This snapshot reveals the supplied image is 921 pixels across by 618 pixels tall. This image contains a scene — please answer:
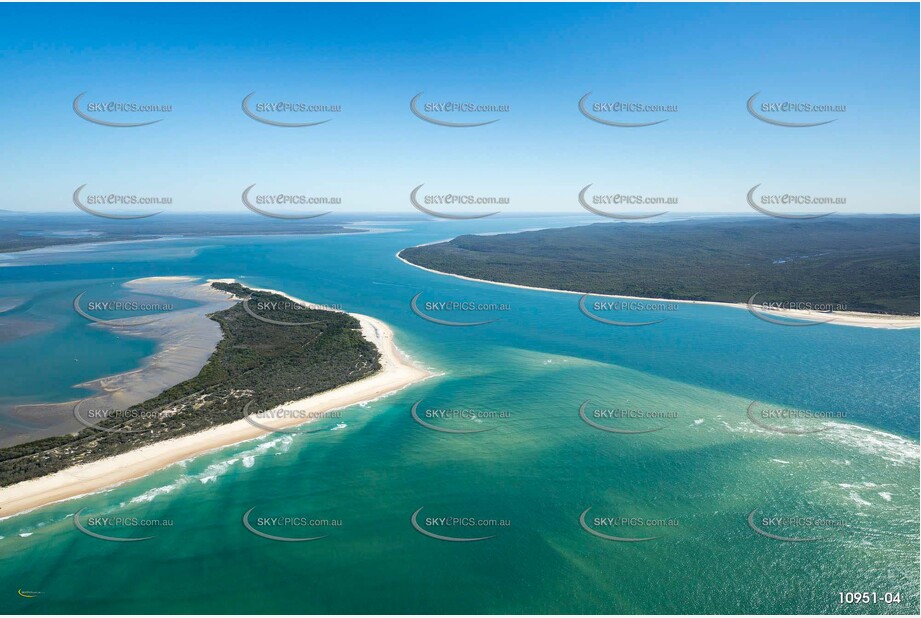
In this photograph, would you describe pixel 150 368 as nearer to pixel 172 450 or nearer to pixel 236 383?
pixel 236 383

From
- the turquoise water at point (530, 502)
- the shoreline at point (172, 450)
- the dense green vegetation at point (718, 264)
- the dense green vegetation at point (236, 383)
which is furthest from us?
the dense green vegetation at point (718, 264)

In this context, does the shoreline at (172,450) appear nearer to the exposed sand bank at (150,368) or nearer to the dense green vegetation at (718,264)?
the exposed sand bank at (150,368)

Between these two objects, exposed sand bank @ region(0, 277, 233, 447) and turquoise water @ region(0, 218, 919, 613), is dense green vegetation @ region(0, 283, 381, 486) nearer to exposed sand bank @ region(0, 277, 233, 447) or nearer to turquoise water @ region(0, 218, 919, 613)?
exposed sand bank @ region(0, 277, 233, 447)

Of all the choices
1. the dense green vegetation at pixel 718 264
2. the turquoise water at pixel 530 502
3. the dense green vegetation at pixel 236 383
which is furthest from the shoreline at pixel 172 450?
the dense green vegetation at pixel 718 264

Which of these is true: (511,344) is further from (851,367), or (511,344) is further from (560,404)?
(851,367)

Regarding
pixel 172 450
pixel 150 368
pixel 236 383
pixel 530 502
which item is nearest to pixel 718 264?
pixel 530 502

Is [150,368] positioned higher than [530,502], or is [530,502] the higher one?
[150,368]
